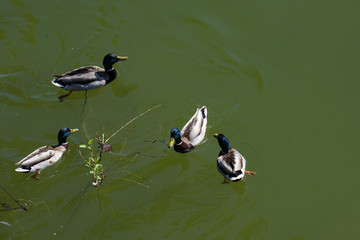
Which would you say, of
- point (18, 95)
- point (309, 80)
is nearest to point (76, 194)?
point (18, 95)

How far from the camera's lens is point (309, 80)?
30.5 ft

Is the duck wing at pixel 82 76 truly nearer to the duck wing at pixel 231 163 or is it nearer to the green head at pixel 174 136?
the green head at pixel 174 136

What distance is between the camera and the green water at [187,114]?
749 centimetres

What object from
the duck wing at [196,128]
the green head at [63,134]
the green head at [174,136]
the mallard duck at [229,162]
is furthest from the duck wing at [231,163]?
the green head at [63,134]

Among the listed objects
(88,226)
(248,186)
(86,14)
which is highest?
(86,14)

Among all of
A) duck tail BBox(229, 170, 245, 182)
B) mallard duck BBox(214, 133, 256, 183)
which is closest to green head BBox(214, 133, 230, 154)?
mallard duck BBox(214, 133, 256, 183)

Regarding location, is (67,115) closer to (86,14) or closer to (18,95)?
(18,95)

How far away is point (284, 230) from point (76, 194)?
10.9 ft

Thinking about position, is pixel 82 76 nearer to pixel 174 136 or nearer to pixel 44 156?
pixel 44 156

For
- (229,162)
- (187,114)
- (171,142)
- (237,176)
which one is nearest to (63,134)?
(171,142)

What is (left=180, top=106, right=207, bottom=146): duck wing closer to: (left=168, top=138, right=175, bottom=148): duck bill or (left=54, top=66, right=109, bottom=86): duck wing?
(left=168, top=138, right=175, bottom=148): duck bill

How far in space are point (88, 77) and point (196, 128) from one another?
2.31 metres

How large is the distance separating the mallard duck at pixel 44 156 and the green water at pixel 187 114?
0.20m

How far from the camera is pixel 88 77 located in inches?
353
